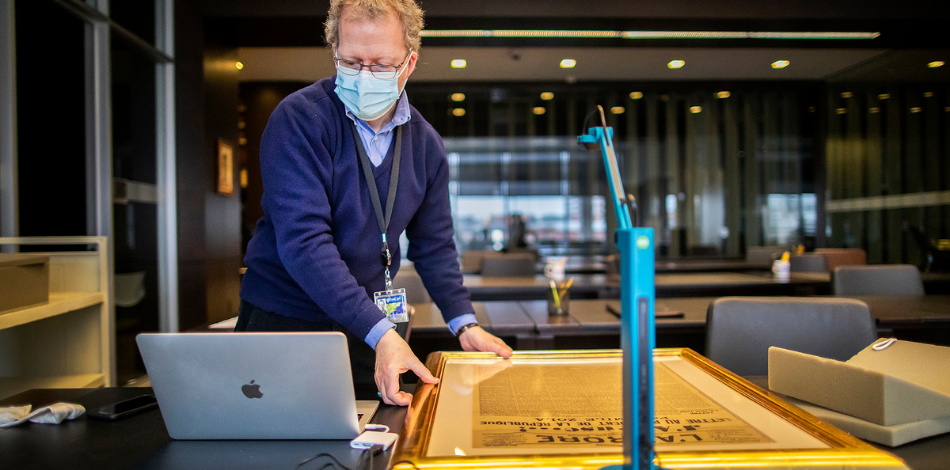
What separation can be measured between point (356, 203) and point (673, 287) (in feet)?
9.07

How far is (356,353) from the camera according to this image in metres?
1.16

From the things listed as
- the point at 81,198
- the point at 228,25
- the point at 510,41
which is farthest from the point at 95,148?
the point at 510,41

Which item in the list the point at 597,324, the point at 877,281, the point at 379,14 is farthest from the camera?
the point at 877,281

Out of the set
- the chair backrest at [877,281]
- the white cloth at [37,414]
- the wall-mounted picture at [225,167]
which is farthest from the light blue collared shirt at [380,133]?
the wall-mounted picture at [225,167]

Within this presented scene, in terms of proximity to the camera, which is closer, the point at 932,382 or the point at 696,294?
the point at 932,382

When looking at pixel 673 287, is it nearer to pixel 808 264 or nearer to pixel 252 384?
pixel 808 264

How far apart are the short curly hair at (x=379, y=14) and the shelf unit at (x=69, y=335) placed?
1724 mm

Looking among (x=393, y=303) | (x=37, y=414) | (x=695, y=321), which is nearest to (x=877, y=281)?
(x=695, y=321)

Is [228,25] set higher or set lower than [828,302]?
higher

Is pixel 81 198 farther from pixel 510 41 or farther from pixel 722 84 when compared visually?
pixel 722 84

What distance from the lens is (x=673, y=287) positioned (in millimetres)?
3373

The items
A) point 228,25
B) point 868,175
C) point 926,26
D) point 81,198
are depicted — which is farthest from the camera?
point 868,175

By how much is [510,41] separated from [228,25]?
8.28 ft

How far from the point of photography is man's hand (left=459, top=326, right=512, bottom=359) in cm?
112
